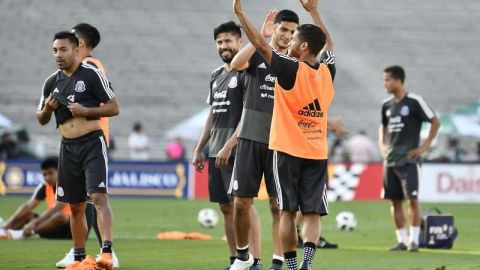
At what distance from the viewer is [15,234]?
17281mm

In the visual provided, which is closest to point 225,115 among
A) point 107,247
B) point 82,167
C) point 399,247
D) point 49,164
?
point 82,167

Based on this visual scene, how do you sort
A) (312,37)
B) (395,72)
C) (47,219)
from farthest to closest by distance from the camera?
(47,219) < (395,72) < (312,37)

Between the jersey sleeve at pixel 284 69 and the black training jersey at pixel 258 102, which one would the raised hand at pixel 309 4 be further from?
the jersey sleeve at pixel 284 69

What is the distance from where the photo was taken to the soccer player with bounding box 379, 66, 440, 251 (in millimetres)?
16484

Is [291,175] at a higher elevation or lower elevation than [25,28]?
lower

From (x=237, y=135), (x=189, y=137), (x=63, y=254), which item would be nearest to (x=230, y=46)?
(x=237, y=135)

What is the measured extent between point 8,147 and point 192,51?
1069 cm

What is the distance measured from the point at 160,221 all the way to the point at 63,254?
8235 mm

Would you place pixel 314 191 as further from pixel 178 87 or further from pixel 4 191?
pixel 178 87

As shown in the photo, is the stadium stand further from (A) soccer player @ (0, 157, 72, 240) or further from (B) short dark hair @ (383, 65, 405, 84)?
(B) short dark hair @ (383, 65, 405, 84)

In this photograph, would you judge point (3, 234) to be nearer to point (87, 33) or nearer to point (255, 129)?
point (87, 33)

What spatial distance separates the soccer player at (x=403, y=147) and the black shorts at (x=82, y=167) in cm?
567

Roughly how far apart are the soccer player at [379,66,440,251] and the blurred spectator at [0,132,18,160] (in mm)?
19102

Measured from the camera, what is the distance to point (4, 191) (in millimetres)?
30906
